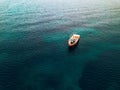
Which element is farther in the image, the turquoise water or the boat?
the boat

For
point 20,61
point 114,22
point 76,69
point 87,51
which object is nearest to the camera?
point 76,69

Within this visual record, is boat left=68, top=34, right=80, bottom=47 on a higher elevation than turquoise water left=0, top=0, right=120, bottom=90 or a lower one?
higher

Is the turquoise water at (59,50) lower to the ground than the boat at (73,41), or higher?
lower

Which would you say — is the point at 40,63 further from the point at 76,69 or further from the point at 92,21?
the point at 92,21

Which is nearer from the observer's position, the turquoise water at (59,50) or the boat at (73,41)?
the turquoise water at (59,50)

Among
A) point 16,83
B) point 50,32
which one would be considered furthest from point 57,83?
point 50,32

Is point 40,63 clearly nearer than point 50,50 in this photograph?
Yes

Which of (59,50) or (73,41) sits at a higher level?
(73,41)

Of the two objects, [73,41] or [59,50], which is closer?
[59,50]
